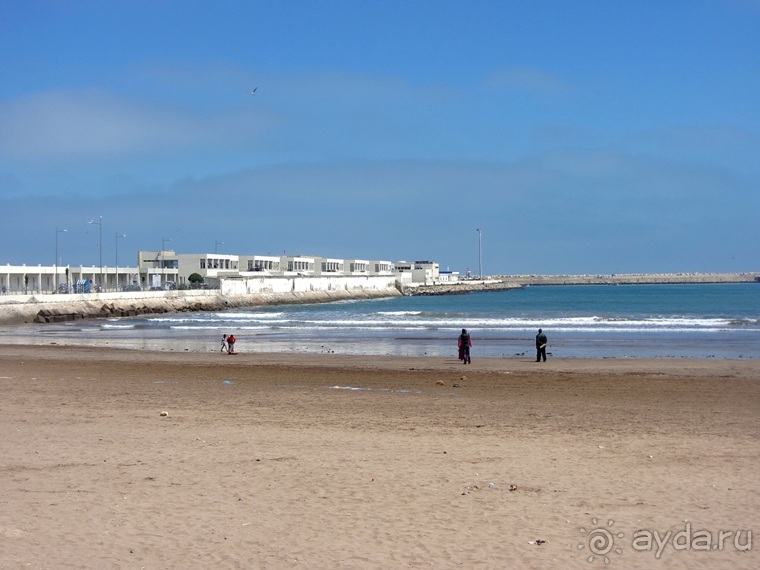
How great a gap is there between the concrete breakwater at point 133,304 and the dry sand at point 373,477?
4210 cm

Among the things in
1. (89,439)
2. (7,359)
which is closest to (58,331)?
(7,359)

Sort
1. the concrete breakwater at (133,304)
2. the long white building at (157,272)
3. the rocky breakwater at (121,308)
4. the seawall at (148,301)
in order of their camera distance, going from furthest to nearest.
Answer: the long white building at (157,272) → the rocky breakwater at (121,308) → the seawall at (148,301) → the concrete breakwater at (133,304)

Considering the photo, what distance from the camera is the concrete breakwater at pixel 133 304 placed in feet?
180

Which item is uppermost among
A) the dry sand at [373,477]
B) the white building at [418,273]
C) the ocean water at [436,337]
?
the white building at [418,273]

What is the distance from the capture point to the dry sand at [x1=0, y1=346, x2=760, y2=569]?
606 centimetres

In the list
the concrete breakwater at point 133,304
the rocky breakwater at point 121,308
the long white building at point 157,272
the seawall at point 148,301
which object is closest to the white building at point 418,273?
the long white building at point 157,272

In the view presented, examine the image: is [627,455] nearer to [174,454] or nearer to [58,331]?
[174,454]

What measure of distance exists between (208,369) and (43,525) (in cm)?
1586

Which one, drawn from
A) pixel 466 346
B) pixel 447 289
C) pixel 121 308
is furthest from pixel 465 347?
pixel 447 289

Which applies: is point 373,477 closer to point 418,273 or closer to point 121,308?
point 121,308

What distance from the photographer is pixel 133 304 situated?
221 feet

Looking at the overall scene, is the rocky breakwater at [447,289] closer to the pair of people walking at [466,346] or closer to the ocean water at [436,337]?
the ocean water at [436,337]

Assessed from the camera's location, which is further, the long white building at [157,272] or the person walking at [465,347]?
the long white building at [157,272]

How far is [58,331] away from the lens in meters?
44.6
